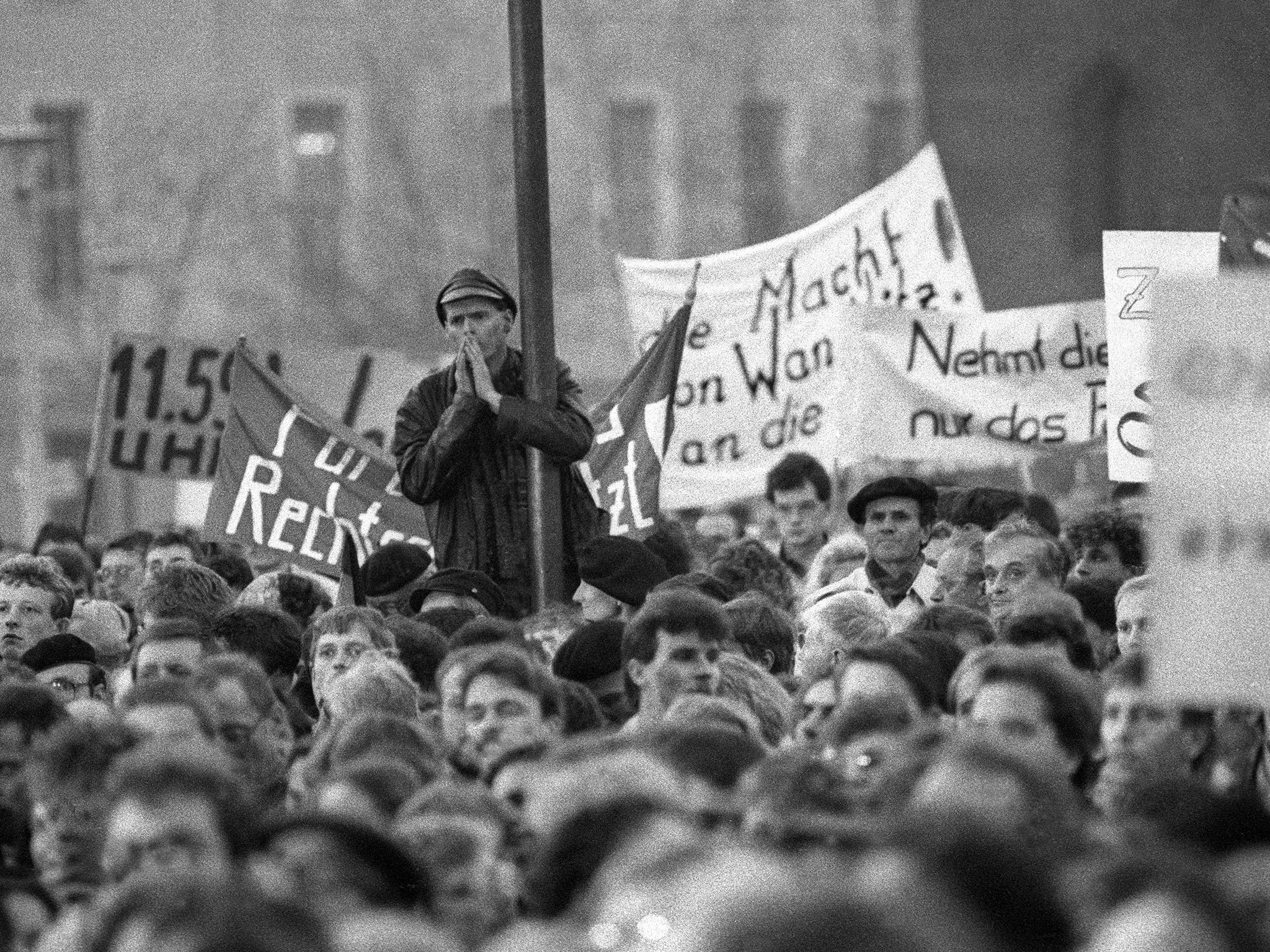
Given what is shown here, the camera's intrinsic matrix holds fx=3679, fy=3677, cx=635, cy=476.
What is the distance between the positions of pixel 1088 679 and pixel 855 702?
0.46 metres

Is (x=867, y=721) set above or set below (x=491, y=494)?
below

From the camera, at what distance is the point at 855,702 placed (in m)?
7.29

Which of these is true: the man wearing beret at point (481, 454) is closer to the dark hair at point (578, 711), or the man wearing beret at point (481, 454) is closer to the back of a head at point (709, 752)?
the dark hair at point (578, 711)

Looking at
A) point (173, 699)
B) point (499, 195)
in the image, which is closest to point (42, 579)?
point (173, 699)

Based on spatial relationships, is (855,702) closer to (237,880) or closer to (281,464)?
(237,880)

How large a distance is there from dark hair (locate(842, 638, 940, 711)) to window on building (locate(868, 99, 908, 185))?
39.2m

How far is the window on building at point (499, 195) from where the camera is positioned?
143 feet

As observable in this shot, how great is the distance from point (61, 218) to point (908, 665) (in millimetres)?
38574

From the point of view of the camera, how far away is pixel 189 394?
16375 mm

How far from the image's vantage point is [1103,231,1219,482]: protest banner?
39.2ft

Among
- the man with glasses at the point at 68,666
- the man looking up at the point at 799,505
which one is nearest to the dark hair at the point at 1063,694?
the man with glasses at the point at 68,666

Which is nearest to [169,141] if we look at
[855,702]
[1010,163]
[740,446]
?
[1010,163]

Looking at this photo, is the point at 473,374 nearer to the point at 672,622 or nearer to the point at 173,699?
the point at 672,622

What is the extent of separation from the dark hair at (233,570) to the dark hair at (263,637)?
9.69 ft
